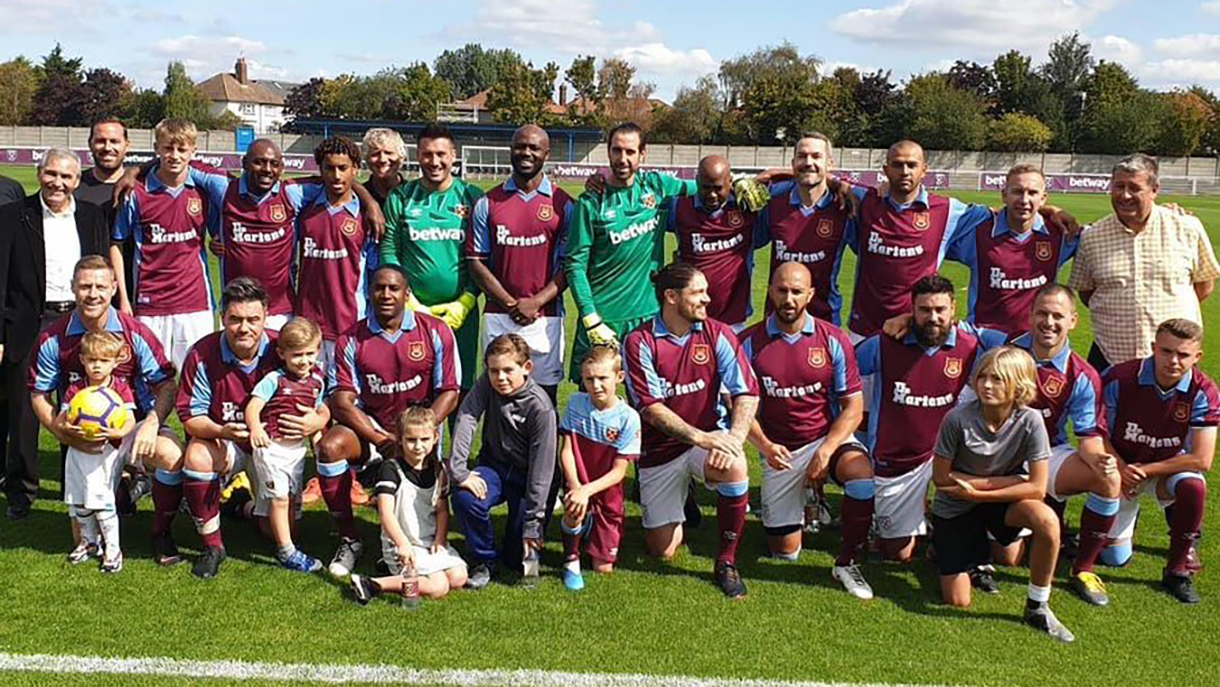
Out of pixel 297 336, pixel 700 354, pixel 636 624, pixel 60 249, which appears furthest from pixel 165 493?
pixel 700 354

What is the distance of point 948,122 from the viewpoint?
5831 cm

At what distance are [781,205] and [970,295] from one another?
121cm

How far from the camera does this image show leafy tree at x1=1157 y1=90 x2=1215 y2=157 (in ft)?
189

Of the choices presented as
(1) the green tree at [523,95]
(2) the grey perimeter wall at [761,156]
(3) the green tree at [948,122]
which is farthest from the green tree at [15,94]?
(3) the green tree at [948,122]

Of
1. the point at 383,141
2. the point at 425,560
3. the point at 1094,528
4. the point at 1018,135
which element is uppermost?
the point at 1018,135

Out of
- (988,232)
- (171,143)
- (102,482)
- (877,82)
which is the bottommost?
(102,482)

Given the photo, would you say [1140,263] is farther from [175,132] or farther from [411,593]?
[175,132]

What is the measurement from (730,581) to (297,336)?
2352 millimetres

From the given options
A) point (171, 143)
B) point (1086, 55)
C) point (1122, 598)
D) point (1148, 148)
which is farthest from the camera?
point (1086, 55)

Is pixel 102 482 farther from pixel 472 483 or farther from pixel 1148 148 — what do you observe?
pixel 1148 148

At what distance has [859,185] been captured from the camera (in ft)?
20.2

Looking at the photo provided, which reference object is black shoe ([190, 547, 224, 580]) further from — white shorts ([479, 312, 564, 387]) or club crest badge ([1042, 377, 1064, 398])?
club crest badge ([1042, 377, 1064, 398])

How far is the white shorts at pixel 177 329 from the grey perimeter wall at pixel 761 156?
145 ft

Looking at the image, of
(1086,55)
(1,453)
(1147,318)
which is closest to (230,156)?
(1,453)
